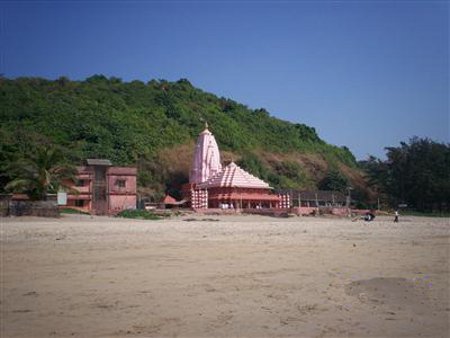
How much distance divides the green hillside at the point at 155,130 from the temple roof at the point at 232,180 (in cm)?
700

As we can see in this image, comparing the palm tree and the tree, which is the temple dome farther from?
the palm tree

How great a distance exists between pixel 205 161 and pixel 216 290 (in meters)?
46.2

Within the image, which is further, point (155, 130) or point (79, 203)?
point (155, 130)

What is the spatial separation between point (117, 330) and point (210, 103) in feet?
279

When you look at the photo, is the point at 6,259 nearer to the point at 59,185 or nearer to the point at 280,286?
the point at 280,286

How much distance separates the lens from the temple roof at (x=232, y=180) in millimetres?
50406

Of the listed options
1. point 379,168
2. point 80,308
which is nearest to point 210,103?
point 379,168

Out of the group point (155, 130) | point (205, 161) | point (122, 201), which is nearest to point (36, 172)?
point (122, 201)

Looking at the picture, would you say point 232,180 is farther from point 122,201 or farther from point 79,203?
point 79,203

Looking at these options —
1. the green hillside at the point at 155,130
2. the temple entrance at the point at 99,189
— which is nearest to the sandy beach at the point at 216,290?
the temple entrance at the point at 99,189

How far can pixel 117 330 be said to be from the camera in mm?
7125

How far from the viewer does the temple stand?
50.3 meters

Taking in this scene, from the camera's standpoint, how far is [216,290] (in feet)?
31.1

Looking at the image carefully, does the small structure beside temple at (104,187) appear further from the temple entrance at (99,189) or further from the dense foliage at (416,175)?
the dense foliage at (416,175)
